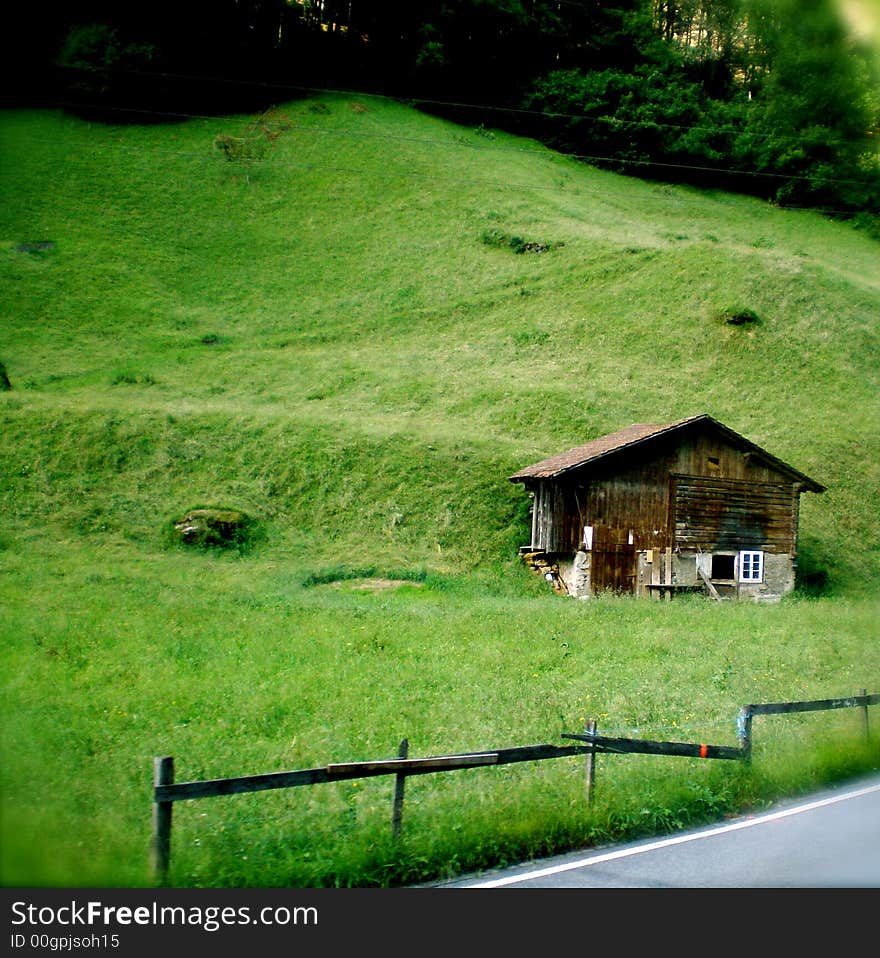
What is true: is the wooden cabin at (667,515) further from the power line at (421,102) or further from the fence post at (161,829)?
the power line at (421,102)

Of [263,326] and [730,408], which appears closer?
[730,408]

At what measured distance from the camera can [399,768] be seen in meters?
8.20

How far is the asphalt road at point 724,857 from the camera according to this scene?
23.7ft

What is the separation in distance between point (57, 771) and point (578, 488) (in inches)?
965

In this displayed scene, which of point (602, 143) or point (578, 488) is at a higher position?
point (602, 143)

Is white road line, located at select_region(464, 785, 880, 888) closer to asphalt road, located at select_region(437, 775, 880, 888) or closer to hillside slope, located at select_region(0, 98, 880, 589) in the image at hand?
asphalt road, located at select_region(437, 775, 880, 888)

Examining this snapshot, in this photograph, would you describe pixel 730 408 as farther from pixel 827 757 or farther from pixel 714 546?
pixel 827 757

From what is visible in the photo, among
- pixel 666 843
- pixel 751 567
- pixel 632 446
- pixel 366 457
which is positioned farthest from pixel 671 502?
pixel 666 843

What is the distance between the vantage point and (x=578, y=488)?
104 ft

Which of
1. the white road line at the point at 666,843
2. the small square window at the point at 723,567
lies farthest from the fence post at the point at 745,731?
the small square window at the point at 723,567

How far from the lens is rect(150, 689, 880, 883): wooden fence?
6.97 meters

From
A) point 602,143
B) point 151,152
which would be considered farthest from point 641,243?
point 151,152

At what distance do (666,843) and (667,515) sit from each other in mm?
24464

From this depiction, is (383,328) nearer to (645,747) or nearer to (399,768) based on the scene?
(645,747)
